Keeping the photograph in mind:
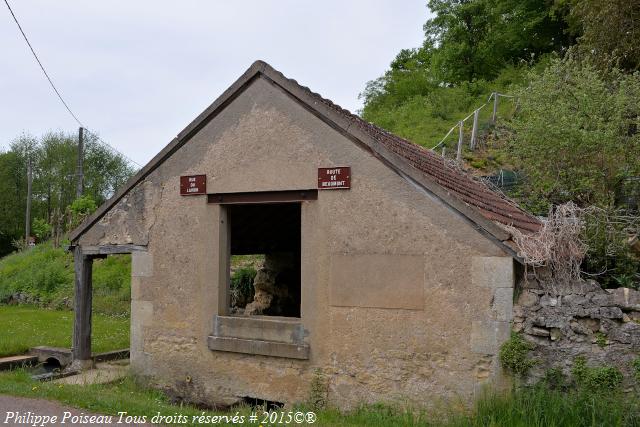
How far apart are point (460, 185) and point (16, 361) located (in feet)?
27.9

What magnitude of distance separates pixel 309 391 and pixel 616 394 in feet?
11.2

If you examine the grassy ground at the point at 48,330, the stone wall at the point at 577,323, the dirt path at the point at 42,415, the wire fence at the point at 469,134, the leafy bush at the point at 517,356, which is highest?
the wire fence at the point at 469,134

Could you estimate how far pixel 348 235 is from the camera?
7.08 metres

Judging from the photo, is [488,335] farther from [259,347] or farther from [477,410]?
[259,347]

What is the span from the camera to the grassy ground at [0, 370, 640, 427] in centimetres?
536

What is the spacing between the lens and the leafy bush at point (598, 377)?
5.49m

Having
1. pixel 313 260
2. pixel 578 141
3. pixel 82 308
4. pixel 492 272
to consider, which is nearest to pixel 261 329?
pixel 313 260

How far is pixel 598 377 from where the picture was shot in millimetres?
5523

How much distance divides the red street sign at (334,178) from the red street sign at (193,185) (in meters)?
1.80

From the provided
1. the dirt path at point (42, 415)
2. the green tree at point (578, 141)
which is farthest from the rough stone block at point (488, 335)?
the green tree at point (578, 141)

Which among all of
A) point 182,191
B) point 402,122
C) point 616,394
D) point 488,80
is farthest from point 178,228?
point 488,80

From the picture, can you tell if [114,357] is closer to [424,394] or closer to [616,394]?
[424,394]

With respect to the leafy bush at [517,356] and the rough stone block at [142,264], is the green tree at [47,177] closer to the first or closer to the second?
the rough stone block at [142,264]

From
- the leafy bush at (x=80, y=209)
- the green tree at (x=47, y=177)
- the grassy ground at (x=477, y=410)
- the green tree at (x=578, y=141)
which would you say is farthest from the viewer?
the green tree at (x=47, y=177)
